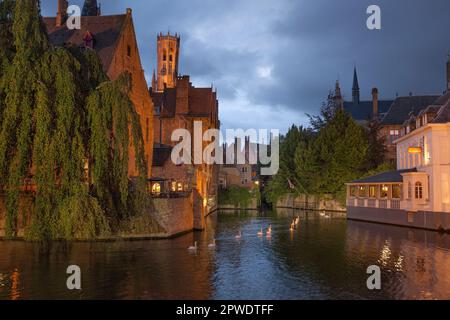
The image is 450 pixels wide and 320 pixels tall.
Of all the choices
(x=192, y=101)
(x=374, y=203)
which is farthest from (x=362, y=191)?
(x=192, y=101)

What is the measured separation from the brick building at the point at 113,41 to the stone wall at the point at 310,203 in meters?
32.2

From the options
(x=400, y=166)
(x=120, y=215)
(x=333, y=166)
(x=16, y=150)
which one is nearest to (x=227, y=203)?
(x=333, y=166)

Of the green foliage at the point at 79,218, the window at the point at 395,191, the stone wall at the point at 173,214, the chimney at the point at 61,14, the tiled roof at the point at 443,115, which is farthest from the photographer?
the window at the point at 395,191

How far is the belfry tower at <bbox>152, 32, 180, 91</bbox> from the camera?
11902 cm

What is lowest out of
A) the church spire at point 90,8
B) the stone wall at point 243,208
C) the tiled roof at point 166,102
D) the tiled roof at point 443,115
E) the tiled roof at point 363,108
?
the stone wall at point 243,208

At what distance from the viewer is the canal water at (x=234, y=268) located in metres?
16.5

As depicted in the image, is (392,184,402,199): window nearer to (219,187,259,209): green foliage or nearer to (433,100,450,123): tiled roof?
(433,100,450,123): tiled roof

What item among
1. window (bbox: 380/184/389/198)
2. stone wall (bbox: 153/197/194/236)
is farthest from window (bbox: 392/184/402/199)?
stone wall (bbox: 153/197/194/236)

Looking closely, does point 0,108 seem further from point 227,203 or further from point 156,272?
point 227,203

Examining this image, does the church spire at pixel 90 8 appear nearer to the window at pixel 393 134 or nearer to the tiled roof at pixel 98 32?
the tiled roof at pixel 98 32

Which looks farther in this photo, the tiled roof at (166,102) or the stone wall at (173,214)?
the tiled roof at (166,102)

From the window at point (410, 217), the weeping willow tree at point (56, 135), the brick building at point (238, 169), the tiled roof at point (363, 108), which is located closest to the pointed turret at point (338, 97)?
the tiled roof at point (363, 108)

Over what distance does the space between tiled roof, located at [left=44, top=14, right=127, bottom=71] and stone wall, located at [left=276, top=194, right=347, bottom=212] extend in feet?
130

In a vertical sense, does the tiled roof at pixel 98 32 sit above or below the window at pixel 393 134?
above
